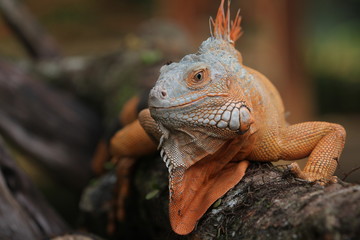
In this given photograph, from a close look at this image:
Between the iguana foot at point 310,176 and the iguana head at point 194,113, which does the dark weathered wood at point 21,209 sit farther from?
the iguana foot at point 310,176

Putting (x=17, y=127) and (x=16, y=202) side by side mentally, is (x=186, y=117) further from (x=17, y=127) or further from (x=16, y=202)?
(x=17, y=127)

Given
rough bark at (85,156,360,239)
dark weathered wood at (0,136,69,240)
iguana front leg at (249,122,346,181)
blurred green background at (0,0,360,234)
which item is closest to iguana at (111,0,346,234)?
iguana front leg at (249,122,346,181)

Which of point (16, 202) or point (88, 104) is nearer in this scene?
point (16, 202)

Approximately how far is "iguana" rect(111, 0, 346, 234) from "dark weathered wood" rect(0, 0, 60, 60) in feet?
22.0

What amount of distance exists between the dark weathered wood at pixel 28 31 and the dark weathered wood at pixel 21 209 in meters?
4.95

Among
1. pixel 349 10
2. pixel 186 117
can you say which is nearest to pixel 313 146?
pixel 186 117

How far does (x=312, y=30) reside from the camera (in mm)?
23281

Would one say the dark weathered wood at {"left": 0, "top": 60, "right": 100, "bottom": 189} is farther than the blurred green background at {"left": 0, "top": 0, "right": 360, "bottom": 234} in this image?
No

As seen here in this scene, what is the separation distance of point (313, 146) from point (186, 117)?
1210 mm

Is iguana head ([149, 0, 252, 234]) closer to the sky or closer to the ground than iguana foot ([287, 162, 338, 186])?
closer to the sky

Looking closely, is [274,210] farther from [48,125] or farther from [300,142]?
[48,125]

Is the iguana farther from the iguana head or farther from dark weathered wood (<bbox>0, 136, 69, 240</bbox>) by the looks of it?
dark weathered wood (<bbox>0, 136, 69, 240</bbox>)

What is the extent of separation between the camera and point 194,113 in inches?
133

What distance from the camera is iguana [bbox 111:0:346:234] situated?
338cm
